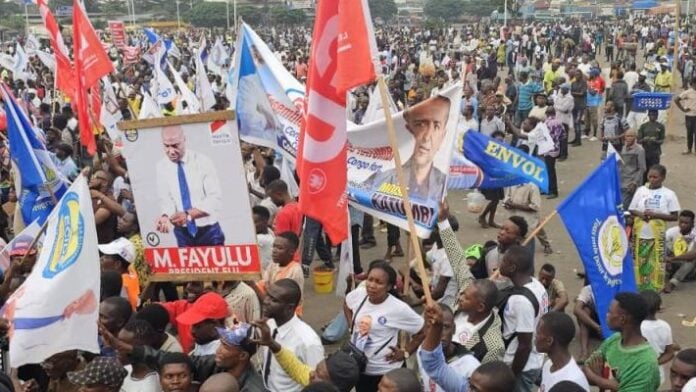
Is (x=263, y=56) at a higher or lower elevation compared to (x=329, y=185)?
higher

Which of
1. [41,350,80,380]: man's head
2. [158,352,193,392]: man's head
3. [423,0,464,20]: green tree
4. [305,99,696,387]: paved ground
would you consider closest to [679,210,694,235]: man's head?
[305,99,696,387]: paved ground

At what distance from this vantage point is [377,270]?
465 centimetres

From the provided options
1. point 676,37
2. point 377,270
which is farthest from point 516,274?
point 676,37

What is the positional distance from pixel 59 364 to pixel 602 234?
139 inches

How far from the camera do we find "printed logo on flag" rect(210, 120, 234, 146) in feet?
16.1

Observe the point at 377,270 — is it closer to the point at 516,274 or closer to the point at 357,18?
the point at 516,274

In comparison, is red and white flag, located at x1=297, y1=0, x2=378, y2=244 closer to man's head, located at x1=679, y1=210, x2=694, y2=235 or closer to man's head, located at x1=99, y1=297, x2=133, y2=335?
man's head, located at x1=99, y1=297, x2=133, y2=335

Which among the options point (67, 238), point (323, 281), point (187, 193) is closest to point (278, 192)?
point (323, 281)

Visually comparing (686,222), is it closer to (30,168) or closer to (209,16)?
(30,168)

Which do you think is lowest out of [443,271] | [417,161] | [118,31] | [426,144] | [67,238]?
[443,271]

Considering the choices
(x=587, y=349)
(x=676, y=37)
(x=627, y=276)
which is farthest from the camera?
(x=676, y=37)

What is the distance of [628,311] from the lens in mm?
4316

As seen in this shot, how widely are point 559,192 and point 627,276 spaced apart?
24.0 feet

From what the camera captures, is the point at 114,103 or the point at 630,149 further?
the point at 114,103
